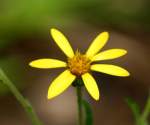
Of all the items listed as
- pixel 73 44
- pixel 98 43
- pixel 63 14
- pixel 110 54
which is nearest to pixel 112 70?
pixel 110 54

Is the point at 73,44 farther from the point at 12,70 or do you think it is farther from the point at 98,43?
the point at 98,43

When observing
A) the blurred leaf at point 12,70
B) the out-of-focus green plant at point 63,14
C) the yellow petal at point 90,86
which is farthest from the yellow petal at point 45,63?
the out-of-focus green plant at point 63,14

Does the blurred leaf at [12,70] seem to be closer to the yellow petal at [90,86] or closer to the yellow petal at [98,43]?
the yellow petal at [98,43]

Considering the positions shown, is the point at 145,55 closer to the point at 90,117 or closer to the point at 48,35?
the point at 48,35

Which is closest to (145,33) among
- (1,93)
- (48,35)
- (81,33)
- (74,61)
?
(81,33)

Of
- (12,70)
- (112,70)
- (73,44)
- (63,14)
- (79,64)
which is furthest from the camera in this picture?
(73,44)

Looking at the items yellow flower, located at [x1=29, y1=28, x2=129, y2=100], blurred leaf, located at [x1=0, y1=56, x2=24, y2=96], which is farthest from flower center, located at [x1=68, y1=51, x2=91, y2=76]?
blurred leaf, located at [x1=0, y1=56, x2=24, y2=96]
